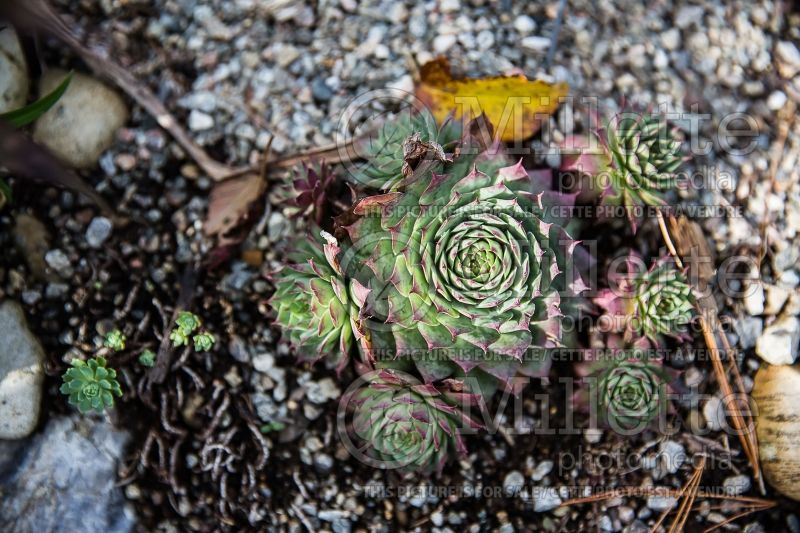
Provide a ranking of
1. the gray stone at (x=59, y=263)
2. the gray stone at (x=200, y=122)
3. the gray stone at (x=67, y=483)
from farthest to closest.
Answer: the gray stone at (x=200, y=122) → the gray stone at (x=59, y=263) → the gray stone at (x=67, y=483)

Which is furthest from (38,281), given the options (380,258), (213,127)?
(380,258)

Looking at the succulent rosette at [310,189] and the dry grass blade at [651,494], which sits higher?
the succulent rosette at [310,189]

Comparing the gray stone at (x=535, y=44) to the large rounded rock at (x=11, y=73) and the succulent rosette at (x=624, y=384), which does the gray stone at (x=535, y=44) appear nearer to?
the succulent rosette at (x=624, y=384)

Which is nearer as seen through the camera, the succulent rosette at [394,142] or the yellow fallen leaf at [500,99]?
the succulent rosette at [394,142]

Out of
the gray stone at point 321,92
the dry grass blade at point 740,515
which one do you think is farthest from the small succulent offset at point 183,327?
the dry grass blade at point 740,515

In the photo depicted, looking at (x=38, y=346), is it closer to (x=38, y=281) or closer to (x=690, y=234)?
(x=38, y=281)

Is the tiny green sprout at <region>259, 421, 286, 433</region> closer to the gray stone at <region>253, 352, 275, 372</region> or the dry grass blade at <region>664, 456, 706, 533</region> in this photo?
the gray stone at <region>253, 352, 275, 372</region>

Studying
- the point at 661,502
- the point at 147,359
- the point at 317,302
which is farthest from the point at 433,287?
the point at 661,502

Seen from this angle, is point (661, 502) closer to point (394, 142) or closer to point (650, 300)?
point (650, 300)
